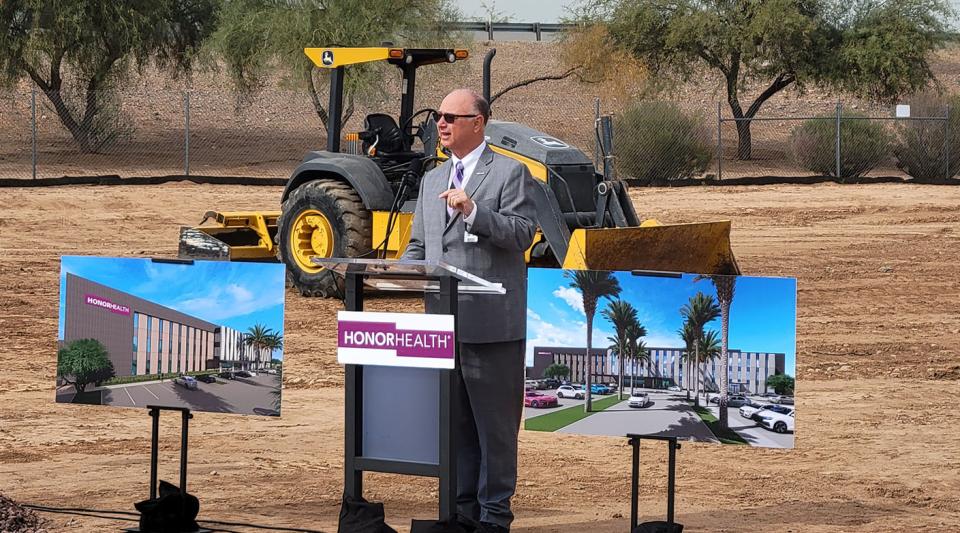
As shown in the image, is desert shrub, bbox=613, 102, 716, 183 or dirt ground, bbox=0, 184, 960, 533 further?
desert shrub, bbox=613, 102, 716, 183

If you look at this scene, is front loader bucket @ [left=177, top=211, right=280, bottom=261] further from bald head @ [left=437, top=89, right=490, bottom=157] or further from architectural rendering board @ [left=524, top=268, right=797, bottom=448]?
bald head @ [left=437, top=89, right=490, bottom=157]

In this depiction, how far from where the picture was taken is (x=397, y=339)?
5.54 metres

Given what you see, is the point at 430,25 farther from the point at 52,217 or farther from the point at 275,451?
the point at 275,451

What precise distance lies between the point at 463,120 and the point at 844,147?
24.9 metres

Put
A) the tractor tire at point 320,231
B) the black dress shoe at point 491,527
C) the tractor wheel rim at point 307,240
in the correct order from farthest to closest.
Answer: the tractor wheel rim at point 307,240
the tractor tire at point 320,231
the black dress shoe at point 491,527

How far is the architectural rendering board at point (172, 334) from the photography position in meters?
6.68

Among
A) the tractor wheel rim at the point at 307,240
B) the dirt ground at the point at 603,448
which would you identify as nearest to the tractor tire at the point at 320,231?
the tractor wheel rim at the point at 307,240

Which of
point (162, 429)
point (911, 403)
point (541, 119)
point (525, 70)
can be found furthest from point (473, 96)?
point (525, 70)

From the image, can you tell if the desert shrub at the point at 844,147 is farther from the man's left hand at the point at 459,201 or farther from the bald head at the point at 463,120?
the man's left hand at the point at 459,201

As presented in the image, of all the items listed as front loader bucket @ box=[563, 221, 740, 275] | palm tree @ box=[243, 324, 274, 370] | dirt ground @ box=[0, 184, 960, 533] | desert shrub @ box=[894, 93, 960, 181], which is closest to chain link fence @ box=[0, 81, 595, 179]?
desert shrub @ box=[894, 93, 960, 181]

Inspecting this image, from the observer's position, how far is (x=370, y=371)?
18.9 ft

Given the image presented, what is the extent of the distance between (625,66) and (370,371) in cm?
3184

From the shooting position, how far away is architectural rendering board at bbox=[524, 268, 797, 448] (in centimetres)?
618

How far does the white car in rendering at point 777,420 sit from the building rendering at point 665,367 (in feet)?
0.33
